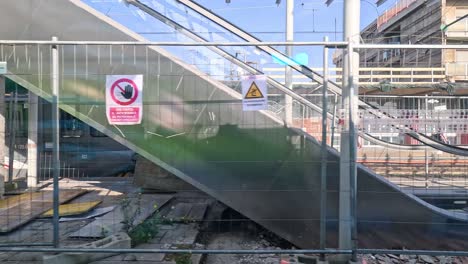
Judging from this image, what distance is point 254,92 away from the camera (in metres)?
4.60

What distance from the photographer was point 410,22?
3972 cm

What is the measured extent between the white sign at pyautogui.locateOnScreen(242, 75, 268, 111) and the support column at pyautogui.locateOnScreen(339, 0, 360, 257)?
3.05ft

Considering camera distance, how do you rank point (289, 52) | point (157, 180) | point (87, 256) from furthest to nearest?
1. point (289, 52)
2. point (157, 180)
3. point (87, 256)

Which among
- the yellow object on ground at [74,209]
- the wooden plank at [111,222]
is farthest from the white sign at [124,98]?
the yellow object on ground at [74,209]

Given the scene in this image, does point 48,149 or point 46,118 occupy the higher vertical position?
point 46,118

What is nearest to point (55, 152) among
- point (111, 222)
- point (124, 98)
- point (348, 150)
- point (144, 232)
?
point (124, 98)

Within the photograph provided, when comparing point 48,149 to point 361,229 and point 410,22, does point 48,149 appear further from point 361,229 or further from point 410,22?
point 410,22

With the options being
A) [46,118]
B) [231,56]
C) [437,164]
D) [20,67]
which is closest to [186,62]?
[231,56]

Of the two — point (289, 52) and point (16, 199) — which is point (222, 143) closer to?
point (16, 199)

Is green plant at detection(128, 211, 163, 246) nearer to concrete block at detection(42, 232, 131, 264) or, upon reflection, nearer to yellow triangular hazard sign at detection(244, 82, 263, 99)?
concrete block at detection(42, 232, 131, 264)

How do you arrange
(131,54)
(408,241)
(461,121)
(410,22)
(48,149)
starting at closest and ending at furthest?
(461,121), (408,241), (131,54), (48,149), (410,22)

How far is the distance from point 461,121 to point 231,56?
10.2ft

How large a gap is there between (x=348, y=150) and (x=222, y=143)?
1.70 metres

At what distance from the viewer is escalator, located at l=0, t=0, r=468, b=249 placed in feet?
16.9
